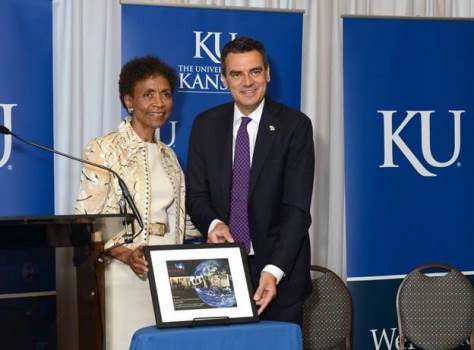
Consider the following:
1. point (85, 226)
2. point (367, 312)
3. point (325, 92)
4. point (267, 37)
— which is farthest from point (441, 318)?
point (85, 226)

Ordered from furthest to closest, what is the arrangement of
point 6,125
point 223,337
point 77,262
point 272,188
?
point 6,125, point 272,188, point 77,262, point 223,337

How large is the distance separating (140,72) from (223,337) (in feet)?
5.36

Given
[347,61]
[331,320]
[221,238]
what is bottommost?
[331,320]

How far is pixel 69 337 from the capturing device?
134 inches

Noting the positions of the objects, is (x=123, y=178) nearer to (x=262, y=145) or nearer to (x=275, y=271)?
(x=262, y=145)

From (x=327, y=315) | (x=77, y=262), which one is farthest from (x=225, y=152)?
(x=327, y=315)

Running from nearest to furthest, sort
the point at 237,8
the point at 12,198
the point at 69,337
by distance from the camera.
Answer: the point at 69,337 < the point at 12,198 < the point at 237,8

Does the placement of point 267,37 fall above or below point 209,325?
above

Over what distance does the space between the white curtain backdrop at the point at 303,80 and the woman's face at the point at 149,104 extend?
0.89 metres

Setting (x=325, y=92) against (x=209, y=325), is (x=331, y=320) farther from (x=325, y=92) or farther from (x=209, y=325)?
(x=209, y=325)

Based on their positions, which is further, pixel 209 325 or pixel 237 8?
pixel 237 8

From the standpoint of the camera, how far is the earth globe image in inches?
118

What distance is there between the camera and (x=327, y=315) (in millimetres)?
5117

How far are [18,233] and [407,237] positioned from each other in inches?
116
